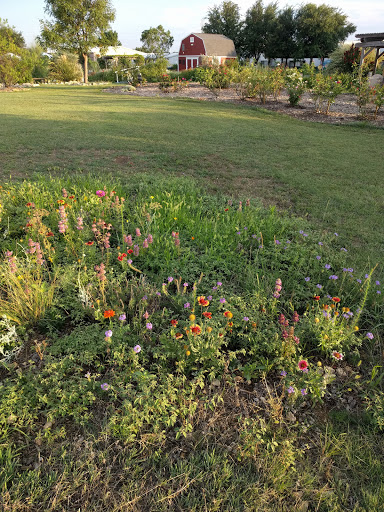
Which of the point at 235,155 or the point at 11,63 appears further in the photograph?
the point at 11,63

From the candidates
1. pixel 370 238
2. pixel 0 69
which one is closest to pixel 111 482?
pixel 370 238

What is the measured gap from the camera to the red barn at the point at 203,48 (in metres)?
36.9

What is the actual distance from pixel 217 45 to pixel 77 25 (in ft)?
49.5

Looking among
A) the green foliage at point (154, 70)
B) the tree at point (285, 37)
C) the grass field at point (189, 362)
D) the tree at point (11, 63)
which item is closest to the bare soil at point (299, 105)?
the green foliage at point (154, 70)

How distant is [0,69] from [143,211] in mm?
22038

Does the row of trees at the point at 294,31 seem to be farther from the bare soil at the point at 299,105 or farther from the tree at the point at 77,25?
the bare soil at the point at 299,105

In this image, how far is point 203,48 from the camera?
3681cm

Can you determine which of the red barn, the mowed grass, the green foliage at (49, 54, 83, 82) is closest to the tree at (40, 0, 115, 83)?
the green foliage at (49, 54, 83, 82)

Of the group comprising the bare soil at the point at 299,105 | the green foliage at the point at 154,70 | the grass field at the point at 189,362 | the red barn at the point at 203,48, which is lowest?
the grass field at the point at 189,362

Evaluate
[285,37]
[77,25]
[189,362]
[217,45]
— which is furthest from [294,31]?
[189,362]

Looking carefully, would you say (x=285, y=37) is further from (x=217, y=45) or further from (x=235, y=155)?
(x=235, y=155)

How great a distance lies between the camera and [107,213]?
3592mm

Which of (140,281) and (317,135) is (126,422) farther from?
(317,135)

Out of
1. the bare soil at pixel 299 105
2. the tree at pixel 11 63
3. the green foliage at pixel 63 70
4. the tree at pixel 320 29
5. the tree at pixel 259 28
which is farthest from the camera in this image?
the tree at pixel 259 28
